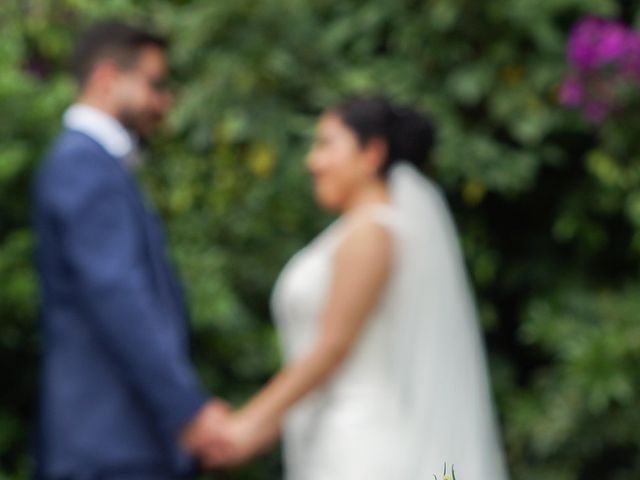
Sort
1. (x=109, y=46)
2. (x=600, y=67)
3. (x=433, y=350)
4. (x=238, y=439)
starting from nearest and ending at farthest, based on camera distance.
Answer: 1. (x=433, y=350)
2. (x=238, y=439)
3. (x=109, y=46)
4. (x=600, y=67)

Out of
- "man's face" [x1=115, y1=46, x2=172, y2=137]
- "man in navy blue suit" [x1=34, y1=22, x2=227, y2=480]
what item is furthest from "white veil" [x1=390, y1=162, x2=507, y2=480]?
"man's face" [x1=115, y1=46, x2=172, y2=137]

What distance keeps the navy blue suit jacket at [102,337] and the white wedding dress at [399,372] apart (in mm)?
320

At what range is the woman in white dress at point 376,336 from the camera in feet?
19.3

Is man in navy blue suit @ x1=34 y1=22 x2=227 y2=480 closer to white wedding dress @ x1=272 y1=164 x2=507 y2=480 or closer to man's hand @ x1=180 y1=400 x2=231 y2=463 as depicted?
man's hand @ x1=180 y1=400 x2=231 y2=463

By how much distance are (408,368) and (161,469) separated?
2.08ft

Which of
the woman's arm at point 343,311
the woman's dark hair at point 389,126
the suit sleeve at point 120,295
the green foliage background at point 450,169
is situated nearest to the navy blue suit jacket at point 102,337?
the suit sleeve at point 120,295

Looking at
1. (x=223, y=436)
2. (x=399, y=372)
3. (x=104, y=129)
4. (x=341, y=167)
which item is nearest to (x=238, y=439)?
(x=223, y=436)

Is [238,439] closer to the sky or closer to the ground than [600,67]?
closer to the sky

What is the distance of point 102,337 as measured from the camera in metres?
5.80

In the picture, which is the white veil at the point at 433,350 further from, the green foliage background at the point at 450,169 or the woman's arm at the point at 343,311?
the green foliage background at the point at 450,169

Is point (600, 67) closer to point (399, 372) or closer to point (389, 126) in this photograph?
point (389, 126)

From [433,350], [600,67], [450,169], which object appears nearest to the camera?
[433,350]

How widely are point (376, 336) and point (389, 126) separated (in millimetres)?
545

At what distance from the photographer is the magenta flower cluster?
7.26 meters
